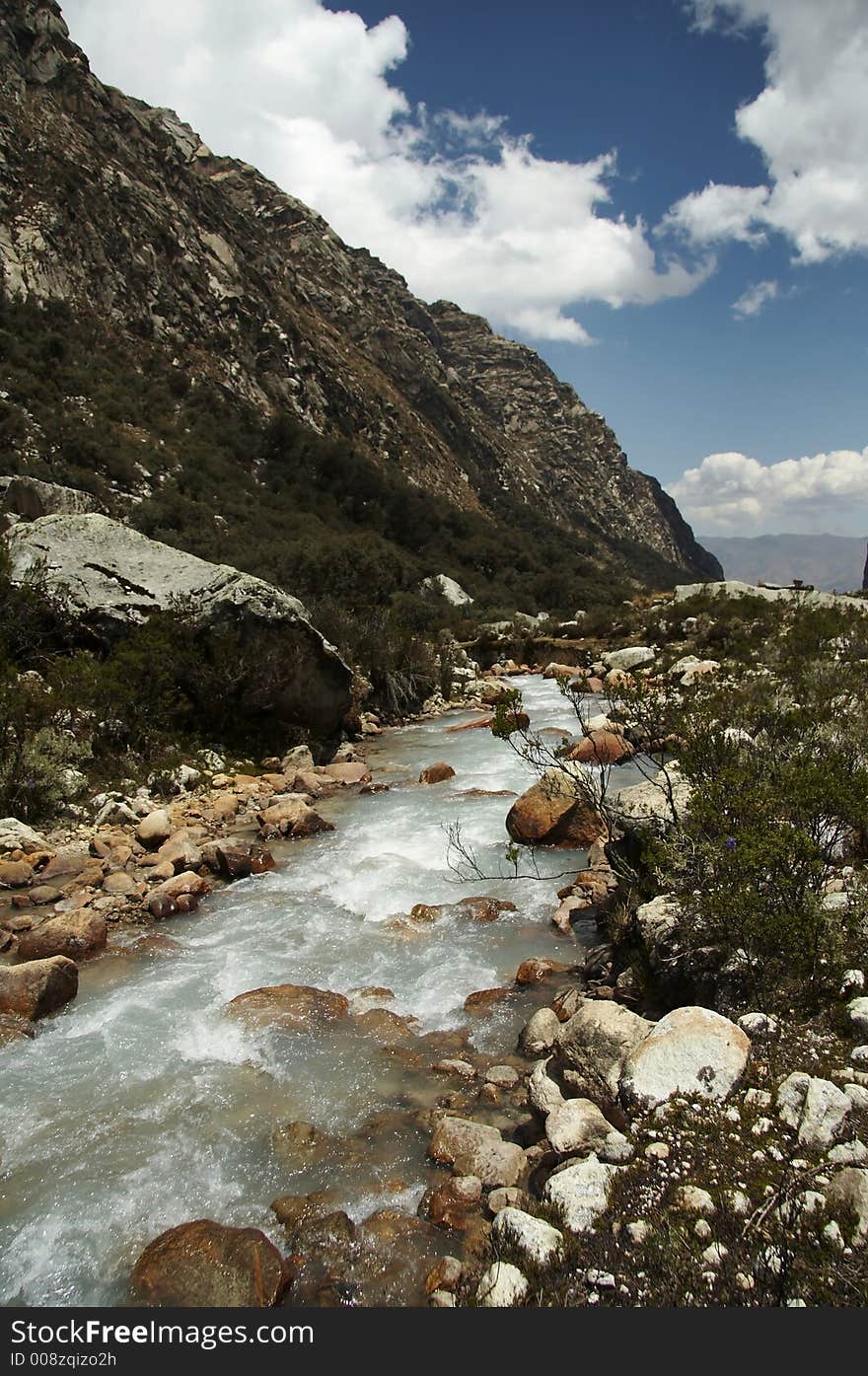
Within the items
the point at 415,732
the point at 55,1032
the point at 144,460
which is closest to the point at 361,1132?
the point at 55,1032

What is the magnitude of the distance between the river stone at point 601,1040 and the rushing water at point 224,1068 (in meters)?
1.07

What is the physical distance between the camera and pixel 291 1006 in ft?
19.3

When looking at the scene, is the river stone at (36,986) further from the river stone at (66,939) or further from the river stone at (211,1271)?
the river stone at (211,1271)

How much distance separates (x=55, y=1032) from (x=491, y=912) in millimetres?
4285

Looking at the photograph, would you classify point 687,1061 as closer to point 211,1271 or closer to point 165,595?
point 211,1271

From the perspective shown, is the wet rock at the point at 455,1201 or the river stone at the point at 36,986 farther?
the river stone at the point at 36,986

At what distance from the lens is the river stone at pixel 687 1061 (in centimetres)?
359

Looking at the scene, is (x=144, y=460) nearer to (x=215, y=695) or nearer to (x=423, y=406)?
(x=215, y=695)

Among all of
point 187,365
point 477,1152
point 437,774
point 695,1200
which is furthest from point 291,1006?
point 187,365

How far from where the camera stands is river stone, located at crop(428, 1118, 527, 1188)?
12.8 feet

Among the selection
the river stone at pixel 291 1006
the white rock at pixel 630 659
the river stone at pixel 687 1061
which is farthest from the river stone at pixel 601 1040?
the white rock at pixel 630 659

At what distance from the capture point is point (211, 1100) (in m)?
4.78

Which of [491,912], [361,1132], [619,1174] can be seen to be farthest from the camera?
[491,912]

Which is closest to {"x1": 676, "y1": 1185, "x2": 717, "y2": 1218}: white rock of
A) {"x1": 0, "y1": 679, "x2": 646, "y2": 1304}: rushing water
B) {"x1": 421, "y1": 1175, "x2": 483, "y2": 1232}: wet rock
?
{"x1": 421, "y1": 1175, "x2": 483, "y2": 1232}: wet rock
